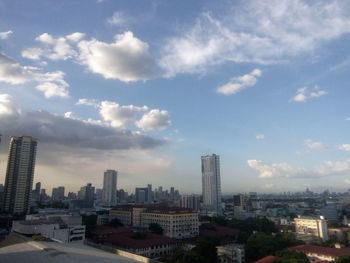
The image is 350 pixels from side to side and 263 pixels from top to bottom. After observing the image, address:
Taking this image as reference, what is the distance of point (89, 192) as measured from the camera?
18450cm

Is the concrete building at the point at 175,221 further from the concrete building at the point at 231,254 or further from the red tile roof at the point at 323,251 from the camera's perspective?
the red tile roof at the point at 323,251

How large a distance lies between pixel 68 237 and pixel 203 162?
10418 cm

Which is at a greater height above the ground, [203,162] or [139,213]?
[203,162]

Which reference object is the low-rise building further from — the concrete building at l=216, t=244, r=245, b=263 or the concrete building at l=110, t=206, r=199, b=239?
the concrete building at l=110, t=206, r=199, b=239

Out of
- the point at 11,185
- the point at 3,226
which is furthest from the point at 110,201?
the point at 3,226

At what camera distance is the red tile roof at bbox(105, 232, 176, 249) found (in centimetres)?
5069

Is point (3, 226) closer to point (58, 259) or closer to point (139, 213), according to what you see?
point (139, 213)

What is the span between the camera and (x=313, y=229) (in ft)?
220

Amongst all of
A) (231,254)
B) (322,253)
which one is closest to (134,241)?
(231,254)

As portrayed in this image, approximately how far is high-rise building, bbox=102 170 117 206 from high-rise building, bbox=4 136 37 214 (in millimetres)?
74197

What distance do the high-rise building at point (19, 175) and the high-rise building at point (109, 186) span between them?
243 feet

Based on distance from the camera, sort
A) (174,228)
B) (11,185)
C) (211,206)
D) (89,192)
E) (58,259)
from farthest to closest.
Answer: (89,192), (211,206), (11,185), (174,228), (58,259)

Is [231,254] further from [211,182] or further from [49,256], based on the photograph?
[211,182]

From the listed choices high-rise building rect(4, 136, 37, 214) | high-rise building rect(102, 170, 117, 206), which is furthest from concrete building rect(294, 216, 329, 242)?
high-rise building rect(102, 170, 117, 206)
